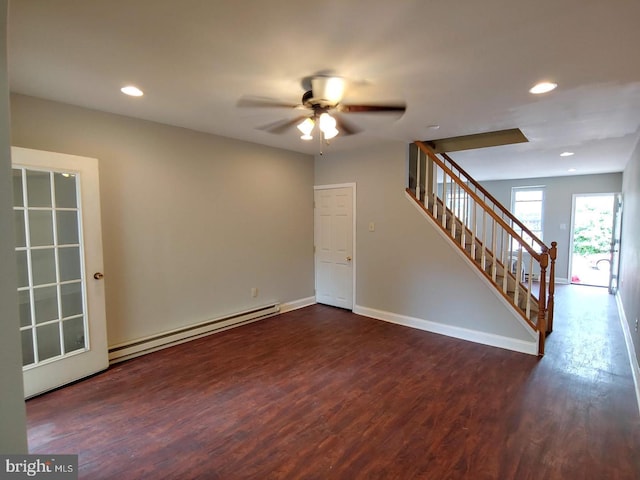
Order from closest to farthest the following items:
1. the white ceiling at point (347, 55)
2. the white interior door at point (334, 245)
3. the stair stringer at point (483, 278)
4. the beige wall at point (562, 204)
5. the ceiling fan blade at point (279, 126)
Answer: the white ceiling at point (347, 55) → the ceiling fan blade at point (279, 126) → the stair stringer at point (483, 278) → the white interior door at point (334, 245) → the beige wall at point (562, 204)

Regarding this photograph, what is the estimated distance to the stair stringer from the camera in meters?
3.57

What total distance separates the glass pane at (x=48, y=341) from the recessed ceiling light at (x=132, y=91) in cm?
202

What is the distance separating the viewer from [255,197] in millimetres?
4633

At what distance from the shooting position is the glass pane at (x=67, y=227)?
2.88 metres

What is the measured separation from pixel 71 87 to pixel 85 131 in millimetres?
571

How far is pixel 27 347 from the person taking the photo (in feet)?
8.80

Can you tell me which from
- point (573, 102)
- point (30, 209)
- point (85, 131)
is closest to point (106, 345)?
point (30, 209)

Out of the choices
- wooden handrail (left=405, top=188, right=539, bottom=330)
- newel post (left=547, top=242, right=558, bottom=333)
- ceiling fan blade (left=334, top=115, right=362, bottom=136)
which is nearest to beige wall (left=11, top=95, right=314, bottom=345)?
ceiling fan blade (left=334, top=115, right=362, bottom=136)

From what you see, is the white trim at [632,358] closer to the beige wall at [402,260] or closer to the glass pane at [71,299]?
the beige wall at [402,260]

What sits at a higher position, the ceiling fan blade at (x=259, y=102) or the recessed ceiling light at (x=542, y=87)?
the ceiling fan blade at (x=259, y=102)

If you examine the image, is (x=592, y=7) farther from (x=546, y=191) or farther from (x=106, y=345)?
(x=546, y=191)

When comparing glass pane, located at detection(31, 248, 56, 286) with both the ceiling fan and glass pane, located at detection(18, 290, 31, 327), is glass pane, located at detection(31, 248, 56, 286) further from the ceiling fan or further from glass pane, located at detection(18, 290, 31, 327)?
the ceiling fan

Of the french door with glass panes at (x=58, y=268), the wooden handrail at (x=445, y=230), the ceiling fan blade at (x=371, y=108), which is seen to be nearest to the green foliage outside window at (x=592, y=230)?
the wooden handrail at (x=445, y=230)

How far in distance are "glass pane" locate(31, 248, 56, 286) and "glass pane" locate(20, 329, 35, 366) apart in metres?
0.41
